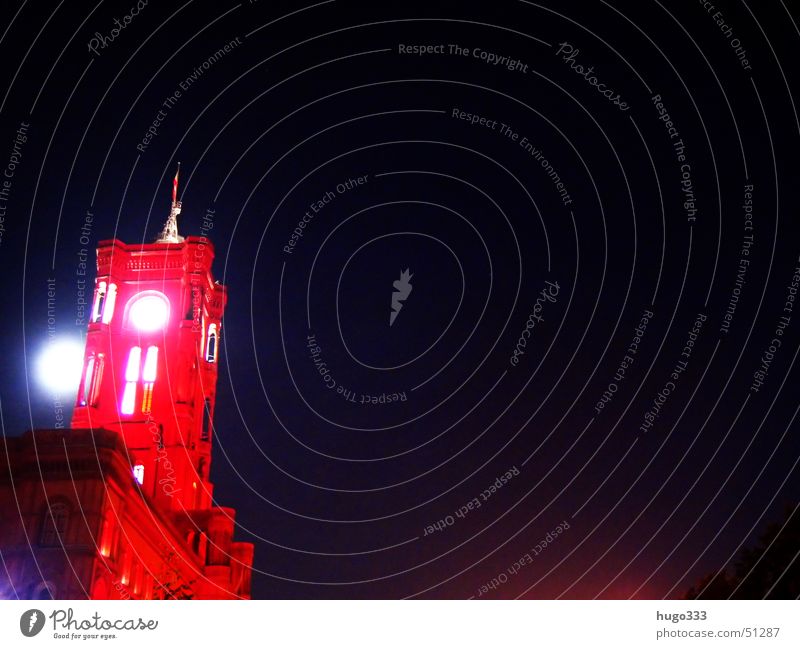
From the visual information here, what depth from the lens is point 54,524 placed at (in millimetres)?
34281

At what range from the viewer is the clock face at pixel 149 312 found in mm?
72938

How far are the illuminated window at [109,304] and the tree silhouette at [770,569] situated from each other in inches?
2054

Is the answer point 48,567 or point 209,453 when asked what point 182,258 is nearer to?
point 209,453

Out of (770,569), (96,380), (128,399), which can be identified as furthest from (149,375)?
(770,569)

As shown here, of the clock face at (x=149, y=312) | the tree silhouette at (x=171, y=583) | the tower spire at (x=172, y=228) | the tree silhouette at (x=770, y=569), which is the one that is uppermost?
the tower spire at (x=172, y=228)

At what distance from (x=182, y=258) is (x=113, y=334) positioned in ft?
25.9

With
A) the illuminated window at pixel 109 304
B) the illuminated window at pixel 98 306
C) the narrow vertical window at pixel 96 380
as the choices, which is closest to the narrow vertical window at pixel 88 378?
the narrow vertical window at pixel 96 380

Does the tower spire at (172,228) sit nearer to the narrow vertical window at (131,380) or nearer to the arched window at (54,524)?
the narrow vertical window at (131,380)

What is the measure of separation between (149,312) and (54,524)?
4033 centimetres

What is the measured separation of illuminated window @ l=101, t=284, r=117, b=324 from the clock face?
1.48 m

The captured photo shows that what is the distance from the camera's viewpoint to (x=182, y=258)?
72938mm

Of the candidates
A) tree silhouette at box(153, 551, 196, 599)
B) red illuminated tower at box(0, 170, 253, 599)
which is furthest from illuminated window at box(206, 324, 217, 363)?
tree silhouette at box(153, 551, 196, 599)

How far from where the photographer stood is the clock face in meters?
72.9
